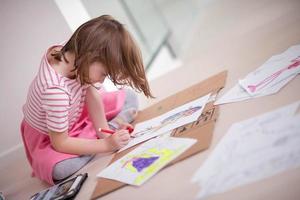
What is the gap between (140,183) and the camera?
2.93ft

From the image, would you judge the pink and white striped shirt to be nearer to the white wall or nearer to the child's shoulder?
the child's shoulder

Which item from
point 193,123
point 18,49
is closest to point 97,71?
point 193,123

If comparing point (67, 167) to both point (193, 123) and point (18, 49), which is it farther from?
point (18, 49)

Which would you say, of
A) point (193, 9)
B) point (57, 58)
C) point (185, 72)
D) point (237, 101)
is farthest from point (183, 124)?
point (193, 9)

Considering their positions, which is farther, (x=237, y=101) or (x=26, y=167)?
(x=26, y=167)

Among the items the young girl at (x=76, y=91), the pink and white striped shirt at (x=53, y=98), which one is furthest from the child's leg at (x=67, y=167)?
the pink and white striped shirt at (x=53, y=98)

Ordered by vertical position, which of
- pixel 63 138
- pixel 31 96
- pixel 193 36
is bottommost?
pixel 193 36

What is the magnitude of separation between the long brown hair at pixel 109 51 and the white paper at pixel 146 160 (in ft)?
0.69

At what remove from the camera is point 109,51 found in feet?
3.63

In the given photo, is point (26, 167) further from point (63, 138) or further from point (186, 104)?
point (186, 104)

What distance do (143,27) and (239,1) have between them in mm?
808

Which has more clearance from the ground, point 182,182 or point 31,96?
point 31,96

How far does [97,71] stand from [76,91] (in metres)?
0.15

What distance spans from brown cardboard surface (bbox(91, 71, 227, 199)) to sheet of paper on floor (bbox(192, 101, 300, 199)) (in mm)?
64
